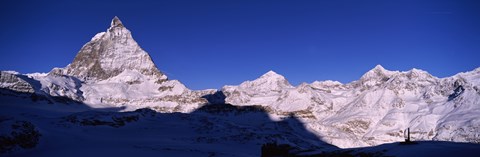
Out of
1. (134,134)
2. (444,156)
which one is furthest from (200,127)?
(444,156)

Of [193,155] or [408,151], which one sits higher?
[408,151]

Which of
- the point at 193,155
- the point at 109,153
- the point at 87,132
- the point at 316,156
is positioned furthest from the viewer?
the point at 87,132

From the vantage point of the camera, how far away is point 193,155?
76.8 metres

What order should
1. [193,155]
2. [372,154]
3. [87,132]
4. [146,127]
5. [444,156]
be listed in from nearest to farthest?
[444,156] → [372,154] → [193,155] → [87,132] → [146,127]

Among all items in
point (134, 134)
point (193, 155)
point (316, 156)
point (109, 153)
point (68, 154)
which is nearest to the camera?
point (316, 156)

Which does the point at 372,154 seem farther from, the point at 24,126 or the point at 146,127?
the point at 146,127

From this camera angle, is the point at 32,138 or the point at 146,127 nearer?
the point at 32,138

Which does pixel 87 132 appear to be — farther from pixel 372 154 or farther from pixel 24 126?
pixel 372 154

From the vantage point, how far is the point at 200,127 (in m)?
162

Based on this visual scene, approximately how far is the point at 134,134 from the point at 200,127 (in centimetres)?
3282

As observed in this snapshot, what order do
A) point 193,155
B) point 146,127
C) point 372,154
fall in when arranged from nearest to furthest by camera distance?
point 372,154 → point 193,155 → point 146,127

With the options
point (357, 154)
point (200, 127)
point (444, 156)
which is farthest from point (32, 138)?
point (200, 127)

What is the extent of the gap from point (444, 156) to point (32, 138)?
7277 centimetres

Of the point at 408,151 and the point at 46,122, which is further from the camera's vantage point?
the point at 46,122
